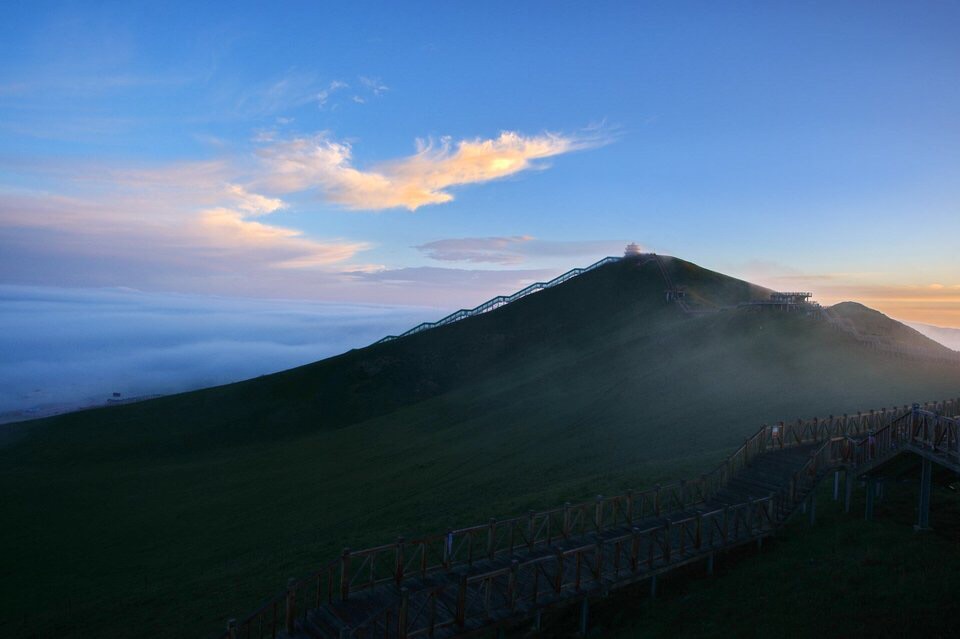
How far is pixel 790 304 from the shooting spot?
5675 cm

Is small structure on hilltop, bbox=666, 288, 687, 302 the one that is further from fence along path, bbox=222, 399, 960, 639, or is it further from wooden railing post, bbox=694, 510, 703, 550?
wooden railing post, bbox=694, 510, 703, 550

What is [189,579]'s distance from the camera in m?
26.5

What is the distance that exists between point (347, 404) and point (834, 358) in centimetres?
5594

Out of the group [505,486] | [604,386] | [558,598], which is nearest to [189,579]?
[505,486]

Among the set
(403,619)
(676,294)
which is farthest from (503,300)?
(403,619)

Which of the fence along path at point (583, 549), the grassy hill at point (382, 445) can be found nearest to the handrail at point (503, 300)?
the grassy hill at point (382, 445)

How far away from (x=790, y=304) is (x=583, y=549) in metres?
51.2

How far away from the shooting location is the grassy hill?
27.3 meters

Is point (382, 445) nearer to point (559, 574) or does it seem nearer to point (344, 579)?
point (344, 579)

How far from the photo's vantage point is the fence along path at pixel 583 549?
44.4 ft

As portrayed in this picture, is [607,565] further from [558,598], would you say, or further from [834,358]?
[834,358]

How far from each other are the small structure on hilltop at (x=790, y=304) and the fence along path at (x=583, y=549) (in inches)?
1285

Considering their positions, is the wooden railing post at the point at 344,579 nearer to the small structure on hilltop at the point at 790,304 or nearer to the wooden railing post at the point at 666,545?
the wooden railing post at the point at 666,545

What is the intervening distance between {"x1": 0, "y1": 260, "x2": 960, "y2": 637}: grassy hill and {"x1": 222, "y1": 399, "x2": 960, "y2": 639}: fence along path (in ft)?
13.5
